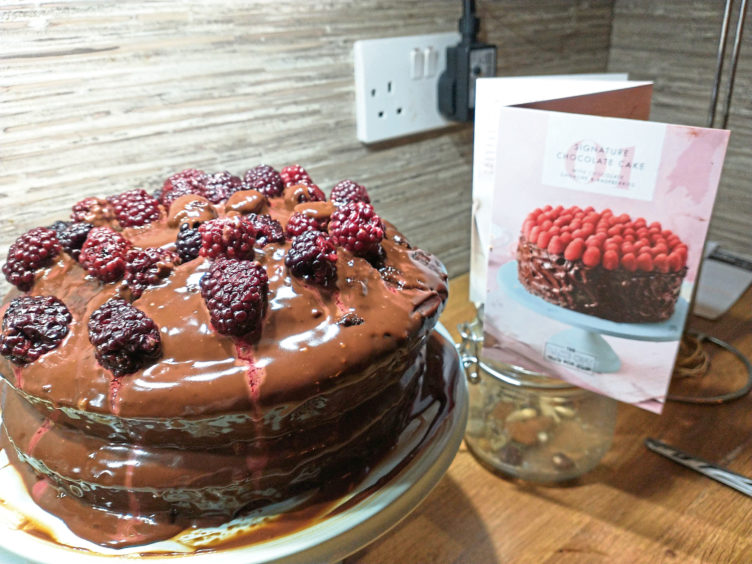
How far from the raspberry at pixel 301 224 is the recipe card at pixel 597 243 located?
0.70 ft

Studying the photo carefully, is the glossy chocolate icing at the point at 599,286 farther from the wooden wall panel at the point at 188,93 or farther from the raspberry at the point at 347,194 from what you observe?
the wooden wall panel at the point at 188,93

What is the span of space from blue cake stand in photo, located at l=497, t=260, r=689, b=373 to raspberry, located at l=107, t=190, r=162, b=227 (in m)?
0.37

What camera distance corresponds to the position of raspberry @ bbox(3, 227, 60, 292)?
1.67 feet

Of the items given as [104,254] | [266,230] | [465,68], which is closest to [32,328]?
[104,254]

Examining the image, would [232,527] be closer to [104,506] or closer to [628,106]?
[104,506]

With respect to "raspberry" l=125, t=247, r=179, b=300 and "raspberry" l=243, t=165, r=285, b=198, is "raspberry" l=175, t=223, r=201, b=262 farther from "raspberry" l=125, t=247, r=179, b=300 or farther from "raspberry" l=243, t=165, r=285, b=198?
"raspberry" l=243, t=165, r=285, b=198

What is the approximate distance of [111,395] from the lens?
42 cm

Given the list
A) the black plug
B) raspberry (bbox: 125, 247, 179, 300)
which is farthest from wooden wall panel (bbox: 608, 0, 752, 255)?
raspberry (bbox: 125, 247, 179, 300)

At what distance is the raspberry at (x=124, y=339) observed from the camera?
0.41 m

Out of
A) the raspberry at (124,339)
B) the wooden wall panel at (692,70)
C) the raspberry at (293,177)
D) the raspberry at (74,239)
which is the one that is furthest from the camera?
the wooden wall panel at (692,70)

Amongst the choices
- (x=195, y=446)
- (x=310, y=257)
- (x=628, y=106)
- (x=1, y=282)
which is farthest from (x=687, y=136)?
(x=1, y=282)

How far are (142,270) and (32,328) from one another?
3.5 inches

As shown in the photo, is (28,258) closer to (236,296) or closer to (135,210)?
(135,210)
